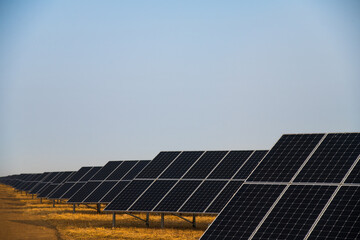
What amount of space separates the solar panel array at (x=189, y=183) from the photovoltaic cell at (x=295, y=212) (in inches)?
379

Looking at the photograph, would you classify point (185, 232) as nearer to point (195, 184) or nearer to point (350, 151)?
point (195, 184)

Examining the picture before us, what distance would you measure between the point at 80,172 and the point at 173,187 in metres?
28.3

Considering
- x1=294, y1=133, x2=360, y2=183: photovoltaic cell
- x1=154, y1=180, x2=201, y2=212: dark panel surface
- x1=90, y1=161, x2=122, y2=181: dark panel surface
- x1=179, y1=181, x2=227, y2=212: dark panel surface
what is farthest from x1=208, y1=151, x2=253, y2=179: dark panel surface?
x1=90, y1=161, x2=122, y2=181: dark panel surface

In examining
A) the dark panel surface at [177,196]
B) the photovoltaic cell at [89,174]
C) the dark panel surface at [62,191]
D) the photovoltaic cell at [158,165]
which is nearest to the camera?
the dark panel surface at [177,196]

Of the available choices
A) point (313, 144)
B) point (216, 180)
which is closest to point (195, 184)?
point (216, 180)

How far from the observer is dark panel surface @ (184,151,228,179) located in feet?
103

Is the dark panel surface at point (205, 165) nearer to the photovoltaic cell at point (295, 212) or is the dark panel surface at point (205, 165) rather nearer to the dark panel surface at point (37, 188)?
the photovoltaic cell at point (295, 212)

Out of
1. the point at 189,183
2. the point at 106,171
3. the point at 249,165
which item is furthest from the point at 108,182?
the point at 249,165

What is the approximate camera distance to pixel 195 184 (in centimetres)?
3023

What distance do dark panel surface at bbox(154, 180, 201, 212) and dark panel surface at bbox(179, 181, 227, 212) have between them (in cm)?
37

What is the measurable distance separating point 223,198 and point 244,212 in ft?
34.2

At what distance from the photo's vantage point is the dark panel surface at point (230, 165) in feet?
101

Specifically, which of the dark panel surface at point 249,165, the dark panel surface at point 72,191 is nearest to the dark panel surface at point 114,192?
the dark panel surface at point 72,191

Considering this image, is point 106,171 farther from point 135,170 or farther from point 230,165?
point 230,165
